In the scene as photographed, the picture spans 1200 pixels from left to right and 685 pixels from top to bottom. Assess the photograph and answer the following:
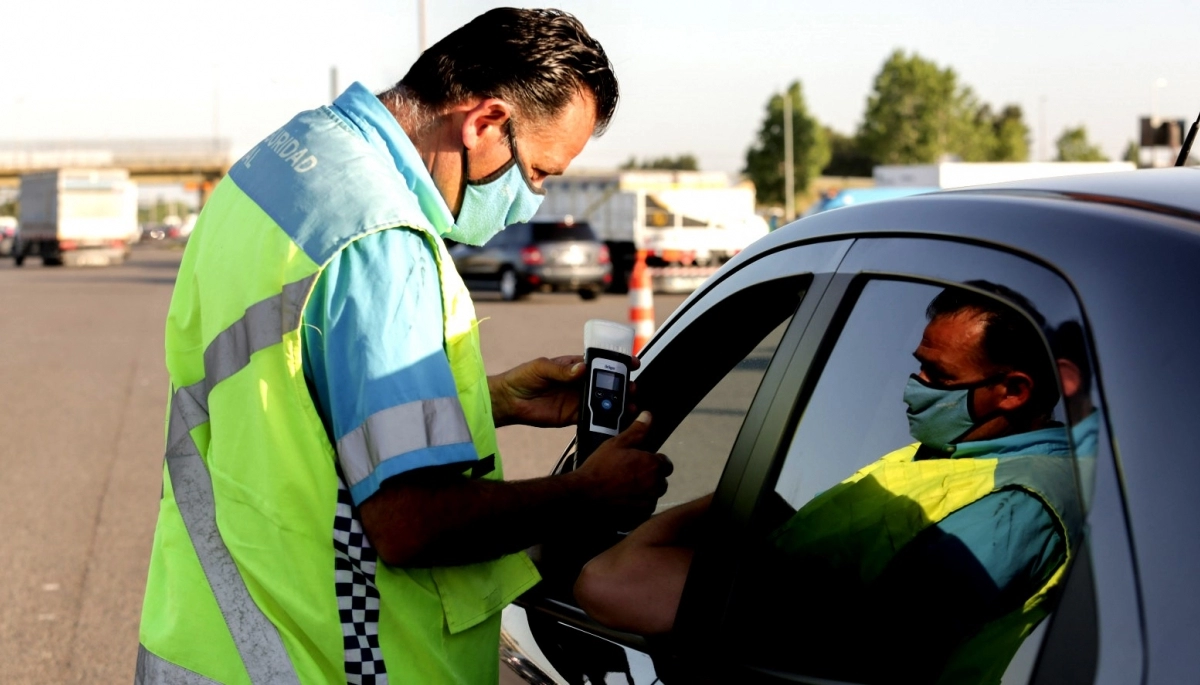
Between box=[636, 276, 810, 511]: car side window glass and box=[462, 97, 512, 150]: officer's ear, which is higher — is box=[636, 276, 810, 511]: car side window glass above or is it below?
below

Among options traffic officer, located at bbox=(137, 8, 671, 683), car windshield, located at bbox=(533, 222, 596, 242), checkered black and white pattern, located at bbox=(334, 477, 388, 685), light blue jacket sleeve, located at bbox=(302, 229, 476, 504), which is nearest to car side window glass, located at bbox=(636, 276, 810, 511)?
traffic officer, located at bbox=(137, 8, 671, 683)

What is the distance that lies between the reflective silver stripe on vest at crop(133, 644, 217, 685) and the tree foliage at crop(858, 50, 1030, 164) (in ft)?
285

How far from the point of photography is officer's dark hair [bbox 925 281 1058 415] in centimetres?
160

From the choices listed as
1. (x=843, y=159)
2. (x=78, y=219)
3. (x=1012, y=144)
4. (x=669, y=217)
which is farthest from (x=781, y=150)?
(x=669, y=217)

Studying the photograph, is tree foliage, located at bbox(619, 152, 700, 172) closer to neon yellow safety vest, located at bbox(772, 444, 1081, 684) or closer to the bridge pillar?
the bridge pillar

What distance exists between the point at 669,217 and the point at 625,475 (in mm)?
29293

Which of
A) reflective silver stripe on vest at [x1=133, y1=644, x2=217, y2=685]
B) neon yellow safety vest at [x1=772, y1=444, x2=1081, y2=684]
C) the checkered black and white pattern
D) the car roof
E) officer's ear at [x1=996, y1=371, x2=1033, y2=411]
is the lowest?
reflective silver stripe on vest at [x1=133, y1=644, x2=217, y2=685]

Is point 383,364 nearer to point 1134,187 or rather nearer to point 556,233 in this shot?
point 1134,187

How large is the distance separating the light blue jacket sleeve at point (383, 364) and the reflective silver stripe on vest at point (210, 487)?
0.18 feet

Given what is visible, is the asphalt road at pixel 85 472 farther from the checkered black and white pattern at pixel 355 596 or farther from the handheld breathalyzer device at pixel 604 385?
the checkered black and white pattern at pixel 355 596

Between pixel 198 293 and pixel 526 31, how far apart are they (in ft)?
2.07

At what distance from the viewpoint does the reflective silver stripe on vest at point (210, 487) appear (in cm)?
205

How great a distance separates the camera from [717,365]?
8.86 feet

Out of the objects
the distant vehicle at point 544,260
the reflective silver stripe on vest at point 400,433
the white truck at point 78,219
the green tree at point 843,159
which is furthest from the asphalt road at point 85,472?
the green tree at point 843,159
